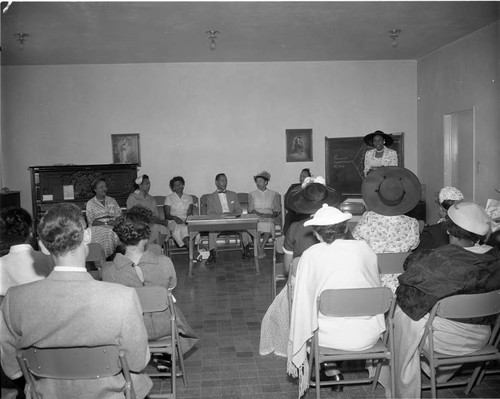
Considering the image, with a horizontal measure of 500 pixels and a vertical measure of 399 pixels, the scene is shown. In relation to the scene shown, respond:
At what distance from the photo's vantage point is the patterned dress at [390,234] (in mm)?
4277

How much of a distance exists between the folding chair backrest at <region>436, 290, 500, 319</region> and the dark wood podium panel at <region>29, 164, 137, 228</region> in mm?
7141

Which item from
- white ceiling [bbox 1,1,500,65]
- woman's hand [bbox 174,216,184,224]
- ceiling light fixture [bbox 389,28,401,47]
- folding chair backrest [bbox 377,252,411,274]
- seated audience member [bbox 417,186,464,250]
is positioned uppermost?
white ceiling [bbox 1,1,500,65]

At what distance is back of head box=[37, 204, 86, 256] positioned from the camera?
225 centimetres

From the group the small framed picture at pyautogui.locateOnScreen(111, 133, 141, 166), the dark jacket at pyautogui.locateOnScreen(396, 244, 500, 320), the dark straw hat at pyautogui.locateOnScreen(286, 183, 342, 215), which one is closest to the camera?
the dark jacket at pyautogui.locateOnScreen(396, 244, 500, 320)

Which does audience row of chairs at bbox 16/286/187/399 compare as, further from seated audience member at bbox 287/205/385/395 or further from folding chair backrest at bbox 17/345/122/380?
seated audience member at bbox 287/205/385/395

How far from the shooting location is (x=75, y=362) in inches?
87.7

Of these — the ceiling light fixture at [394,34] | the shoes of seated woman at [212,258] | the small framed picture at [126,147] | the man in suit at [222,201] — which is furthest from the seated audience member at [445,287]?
the small framed picture at [126,147]

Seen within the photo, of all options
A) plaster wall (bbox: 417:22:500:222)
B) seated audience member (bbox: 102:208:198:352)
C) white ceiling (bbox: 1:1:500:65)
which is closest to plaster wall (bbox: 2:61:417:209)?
white ceiling (bbox: 1:1:500:65)

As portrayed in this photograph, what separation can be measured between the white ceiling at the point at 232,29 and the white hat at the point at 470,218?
4043 mm

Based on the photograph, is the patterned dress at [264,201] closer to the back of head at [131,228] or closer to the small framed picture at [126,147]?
the small framed picture at [126,147]

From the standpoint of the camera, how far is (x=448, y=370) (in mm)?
3586

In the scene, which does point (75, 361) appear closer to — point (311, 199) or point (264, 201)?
point (311, 199)

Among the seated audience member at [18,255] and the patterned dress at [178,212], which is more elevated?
the seated audience member at [18,255]

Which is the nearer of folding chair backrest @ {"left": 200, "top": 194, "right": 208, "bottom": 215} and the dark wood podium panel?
the dark wood podium panel
